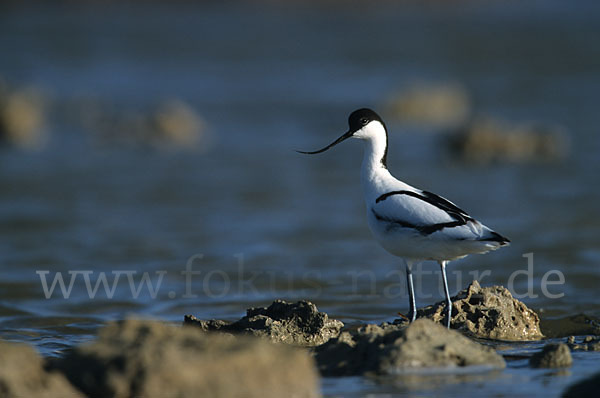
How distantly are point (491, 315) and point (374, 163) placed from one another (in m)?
1.28

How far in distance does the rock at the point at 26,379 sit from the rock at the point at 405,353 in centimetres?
141

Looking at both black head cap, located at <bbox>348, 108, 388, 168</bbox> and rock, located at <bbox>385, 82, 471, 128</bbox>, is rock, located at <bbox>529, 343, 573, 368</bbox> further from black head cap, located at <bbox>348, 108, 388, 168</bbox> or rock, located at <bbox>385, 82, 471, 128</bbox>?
rock, located at <bbox>385, 82, 471, 128</bbox>

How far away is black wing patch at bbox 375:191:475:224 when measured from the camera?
6.12 metres

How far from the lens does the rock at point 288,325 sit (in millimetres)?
6074

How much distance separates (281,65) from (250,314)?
20.9 meters

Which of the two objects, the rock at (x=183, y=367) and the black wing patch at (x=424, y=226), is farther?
the black wing patch at (x=424, y=226)

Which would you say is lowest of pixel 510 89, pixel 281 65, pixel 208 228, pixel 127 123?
pixel 208 228

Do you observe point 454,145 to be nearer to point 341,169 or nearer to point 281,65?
point 341,169

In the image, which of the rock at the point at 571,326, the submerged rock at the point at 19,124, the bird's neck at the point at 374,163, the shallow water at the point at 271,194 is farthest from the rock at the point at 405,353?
the submerged rock at the point at 19,124

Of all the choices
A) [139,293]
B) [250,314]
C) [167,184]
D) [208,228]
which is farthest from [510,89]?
[250,314]

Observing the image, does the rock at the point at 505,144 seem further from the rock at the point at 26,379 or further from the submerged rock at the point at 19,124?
the rock at the point at 26,379

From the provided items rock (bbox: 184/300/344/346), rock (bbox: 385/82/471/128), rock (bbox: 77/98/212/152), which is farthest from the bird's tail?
rock (bbox: 385/82/471/128)

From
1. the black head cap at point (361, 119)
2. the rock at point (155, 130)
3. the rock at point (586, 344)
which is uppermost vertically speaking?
the rock at point (155, 130)

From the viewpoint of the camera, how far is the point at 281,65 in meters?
26.8
